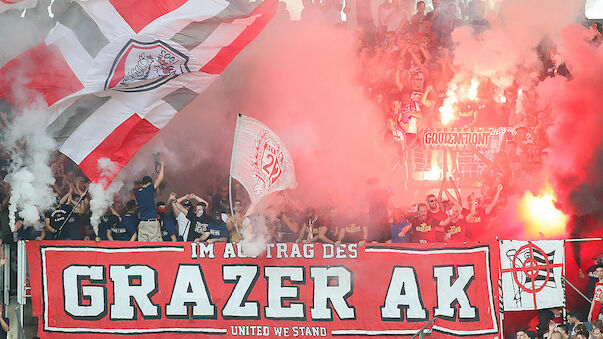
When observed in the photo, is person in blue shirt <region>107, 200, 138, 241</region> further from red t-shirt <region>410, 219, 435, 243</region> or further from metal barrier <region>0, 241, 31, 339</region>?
red t-shirt <region>410, 219, 435, 243</region>

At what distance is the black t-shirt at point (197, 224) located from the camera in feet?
31.2

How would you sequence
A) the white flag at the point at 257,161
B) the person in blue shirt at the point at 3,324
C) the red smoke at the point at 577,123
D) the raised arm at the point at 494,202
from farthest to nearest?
1. the red smoke at the point at 577,123
2. the raised arm at the point at 494,202
3. the person in blue shirt at the point at 3,324
4. the white flag at the point at 257,161

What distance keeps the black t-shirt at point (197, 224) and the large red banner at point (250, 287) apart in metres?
0.85

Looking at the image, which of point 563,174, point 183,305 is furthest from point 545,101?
point 183,305

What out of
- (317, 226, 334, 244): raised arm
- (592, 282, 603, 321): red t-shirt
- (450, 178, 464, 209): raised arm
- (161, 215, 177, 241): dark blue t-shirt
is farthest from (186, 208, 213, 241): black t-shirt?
(592, 282, 603, 321): red t-shirt

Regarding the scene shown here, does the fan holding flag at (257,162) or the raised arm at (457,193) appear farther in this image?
the raised arm at (457,193)

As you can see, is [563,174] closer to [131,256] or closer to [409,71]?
[409,71]

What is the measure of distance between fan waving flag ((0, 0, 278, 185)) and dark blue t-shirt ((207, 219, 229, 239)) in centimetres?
131

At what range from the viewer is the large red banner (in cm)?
859

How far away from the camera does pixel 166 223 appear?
9664 millimetres

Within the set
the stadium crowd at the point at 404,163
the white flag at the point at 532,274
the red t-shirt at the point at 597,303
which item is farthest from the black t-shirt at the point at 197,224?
the red t-shirt at the point at 597,303

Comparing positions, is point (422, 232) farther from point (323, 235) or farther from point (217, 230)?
point (217, 230)

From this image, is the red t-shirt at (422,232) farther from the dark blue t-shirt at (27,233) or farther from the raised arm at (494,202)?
the dark blue t-shirt at (27,233)

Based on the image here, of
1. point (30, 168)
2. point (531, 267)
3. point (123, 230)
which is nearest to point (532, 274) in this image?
point (531, 267)
